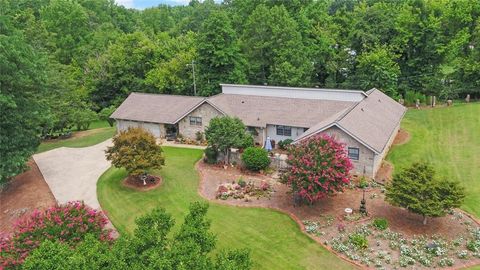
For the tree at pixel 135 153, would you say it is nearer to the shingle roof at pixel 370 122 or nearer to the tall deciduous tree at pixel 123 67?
the shingle roof at pixel 370 122

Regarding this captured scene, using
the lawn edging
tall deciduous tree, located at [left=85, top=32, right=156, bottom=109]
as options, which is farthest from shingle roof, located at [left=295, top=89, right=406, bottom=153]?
tall deciduous tree, located at [left=85, top=32, right=156, bottom=109]

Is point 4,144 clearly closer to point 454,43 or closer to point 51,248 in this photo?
point 51,248

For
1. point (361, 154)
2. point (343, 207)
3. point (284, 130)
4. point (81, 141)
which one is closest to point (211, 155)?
point (284, 130)

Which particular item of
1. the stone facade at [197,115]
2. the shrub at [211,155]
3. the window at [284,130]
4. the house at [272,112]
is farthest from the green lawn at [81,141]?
the window at [284,130]

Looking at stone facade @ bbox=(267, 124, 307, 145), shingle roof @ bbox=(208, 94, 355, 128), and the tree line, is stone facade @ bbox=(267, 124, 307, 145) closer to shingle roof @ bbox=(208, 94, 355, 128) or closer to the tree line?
shingle roof @ bbox=(208, 94, 355, 128)

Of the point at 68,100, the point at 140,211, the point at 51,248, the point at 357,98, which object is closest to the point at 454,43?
the point at 357,98

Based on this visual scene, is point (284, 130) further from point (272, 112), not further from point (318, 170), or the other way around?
point (318, 170)
